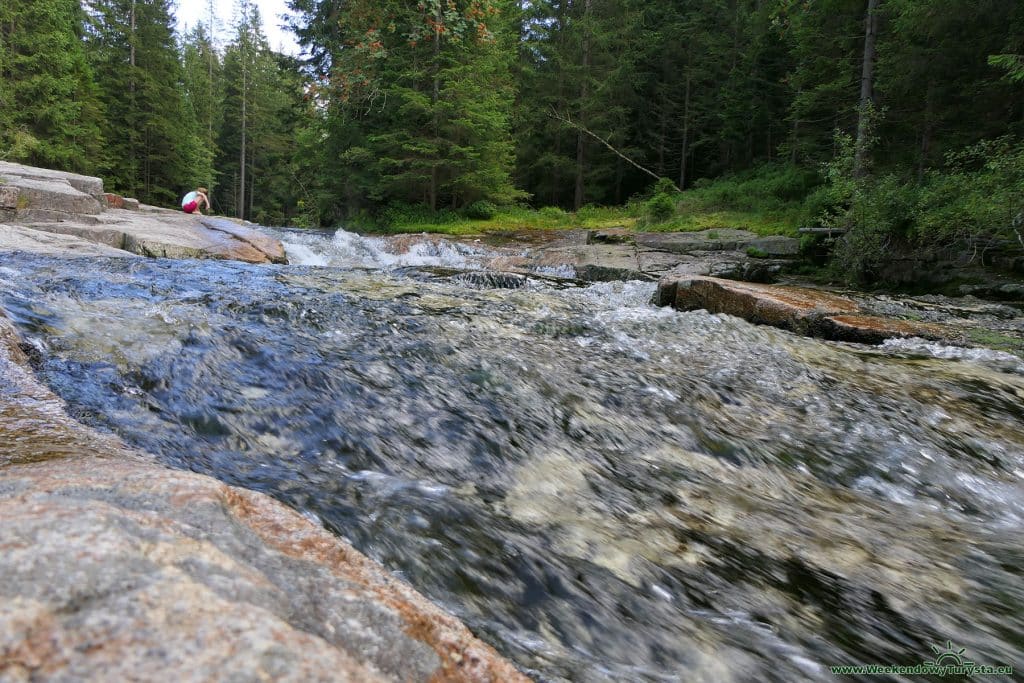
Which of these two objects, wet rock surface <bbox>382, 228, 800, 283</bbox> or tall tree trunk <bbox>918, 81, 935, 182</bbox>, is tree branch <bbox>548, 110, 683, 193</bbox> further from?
tall tree trunk <bbox>918, 81, 935, 182</bbox>

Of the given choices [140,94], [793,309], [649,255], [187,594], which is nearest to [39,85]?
[140,94]

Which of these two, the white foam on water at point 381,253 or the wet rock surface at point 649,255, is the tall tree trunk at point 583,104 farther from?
the white foam on water at point 381,253

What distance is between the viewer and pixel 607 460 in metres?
2.91

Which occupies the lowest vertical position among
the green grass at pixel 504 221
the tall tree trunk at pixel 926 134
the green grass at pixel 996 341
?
the green grass at pixel 996 341

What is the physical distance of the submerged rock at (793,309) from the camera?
599 cm

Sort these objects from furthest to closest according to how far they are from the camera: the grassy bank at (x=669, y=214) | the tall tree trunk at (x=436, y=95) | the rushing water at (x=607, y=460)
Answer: the tall tree trunk at (x=436, y=95), the grassy bank at (x=669, y=214), the rushing water at (x=607, y=460)

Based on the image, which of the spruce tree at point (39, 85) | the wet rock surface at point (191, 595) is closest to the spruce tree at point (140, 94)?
the spruce tree at point (39, 85)

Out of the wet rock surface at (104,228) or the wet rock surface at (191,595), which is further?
the wet rock surface at (104,228)

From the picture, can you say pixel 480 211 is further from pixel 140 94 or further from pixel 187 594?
pixel 140 94

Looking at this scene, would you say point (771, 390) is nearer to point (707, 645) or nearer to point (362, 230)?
point (707, 645)

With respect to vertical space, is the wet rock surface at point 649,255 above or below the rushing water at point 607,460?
above

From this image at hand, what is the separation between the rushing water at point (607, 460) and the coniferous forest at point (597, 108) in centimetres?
588

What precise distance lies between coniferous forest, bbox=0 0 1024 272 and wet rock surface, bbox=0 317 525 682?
9124mm

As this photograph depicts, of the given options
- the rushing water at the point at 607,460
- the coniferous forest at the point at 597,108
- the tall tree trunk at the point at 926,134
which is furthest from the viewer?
the tall tree trunk at the point at 926,134
